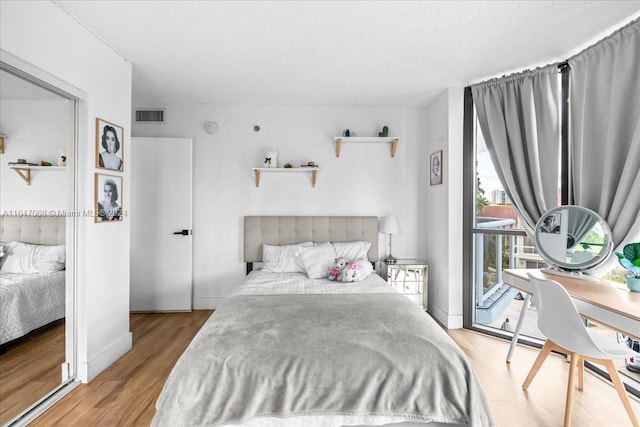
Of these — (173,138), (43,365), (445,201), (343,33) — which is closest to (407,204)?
(445,201)

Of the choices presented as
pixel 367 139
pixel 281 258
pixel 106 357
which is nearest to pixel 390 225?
pixel 367 139

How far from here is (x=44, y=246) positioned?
2.07m

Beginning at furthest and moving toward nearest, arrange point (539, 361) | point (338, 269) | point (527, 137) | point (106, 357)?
point (338, 269) → point (527, 137) → point (106, 357) → point (539, 361)

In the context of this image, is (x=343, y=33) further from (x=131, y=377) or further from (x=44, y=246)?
(x=131, y=377)

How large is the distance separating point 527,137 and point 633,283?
4.58 ft

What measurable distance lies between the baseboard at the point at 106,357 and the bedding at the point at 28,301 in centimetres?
44

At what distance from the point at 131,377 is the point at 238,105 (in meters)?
3.06

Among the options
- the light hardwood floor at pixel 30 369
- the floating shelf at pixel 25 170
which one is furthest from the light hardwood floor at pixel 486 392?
the floating shelf at pixel 25 170

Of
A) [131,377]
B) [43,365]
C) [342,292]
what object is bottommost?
[131,377]

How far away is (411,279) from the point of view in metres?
3.61

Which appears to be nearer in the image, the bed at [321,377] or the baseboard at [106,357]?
the bed at [321,377]

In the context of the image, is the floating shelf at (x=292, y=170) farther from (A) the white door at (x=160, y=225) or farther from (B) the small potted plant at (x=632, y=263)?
(B) the small potted plant at (x=632, y=263)

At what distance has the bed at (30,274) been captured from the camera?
1760 mm

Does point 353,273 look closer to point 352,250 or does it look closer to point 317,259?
point 317,259
